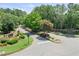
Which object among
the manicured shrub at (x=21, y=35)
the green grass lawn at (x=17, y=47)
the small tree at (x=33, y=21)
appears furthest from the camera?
the small tree at (x=33, y=21)

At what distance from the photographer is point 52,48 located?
8.16 metres

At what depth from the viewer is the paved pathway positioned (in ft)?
26.1

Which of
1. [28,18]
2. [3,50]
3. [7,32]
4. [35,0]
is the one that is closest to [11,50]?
[3,50]

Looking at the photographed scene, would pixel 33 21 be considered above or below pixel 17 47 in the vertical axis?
above

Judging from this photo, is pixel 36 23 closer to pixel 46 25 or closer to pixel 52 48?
pixel 46 25

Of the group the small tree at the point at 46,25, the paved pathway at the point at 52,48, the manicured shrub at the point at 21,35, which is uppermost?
the small tree at the point at 46,25

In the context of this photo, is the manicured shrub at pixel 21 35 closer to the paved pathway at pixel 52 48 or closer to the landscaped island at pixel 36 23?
the landscaped island at pixel 36 23

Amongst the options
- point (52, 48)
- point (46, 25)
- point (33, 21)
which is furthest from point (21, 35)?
point (52, 48)

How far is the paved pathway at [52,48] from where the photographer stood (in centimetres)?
796

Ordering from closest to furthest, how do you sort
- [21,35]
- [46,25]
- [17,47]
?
[17,47] → [21,35] → [46,25]

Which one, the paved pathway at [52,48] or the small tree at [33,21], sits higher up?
the small tree at [33,21]

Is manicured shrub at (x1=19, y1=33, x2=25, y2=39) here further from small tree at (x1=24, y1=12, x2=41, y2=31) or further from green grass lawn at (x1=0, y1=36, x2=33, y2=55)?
small tree at (x1=24, y1=12, x2=41, y2=31)

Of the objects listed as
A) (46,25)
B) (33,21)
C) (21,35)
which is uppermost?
(33,21)

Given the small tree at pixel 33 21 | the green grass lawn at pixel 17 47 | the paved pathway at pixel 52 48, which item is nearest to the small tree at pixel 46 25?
the small tree at pixel 33 21
